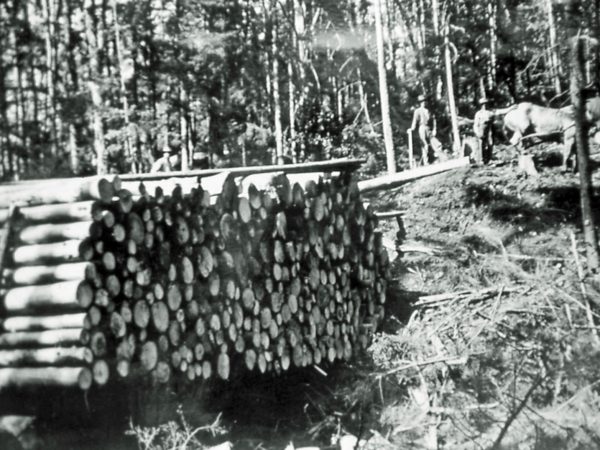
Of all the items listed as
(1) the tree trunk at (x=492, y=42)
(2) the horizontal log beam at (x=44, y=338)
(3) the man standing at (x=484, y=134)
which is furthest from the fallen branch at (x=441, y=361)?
(1) the tree trunk at (x=492, y=42)

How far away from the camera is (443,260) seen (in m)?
10.8

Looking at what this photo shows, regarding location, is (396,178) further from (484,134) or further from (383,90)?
(383,90)

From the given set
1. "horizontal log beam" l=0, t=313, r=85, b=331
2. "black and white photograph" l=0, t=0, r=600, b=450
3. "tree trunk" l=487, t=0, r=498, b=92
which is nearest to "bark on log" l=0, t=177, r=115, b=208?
"black and white photograph" l=0, t=0, r=600, b=450

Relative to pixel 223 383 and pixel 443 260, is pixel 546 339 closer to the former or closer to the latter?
pixel 223 383

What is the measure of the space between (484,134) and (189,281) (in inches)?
408

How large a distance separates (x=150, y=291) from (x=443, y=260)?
5.74m

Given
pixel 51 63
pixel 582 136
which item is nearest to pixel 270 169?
pixel 582 136

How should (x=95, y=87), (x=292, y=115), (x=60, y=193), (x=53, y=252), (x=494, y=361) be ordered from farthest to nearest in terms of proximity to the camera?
1. (x=95, y=87)
2. (x=292, y=115)
3. (x=494, y=361)
4. (x=60, y=193)
5. (x=53, y=252)

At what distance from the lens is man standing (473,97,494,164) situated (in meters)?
15.0

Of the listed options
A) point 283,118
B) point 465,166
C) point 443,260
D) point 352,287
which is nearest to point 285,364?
point 352,287

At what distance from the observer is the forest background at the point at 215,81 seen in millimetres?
20547

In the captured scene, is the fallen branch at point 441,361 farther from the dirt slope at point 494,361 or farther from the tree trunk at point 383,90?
the tree trunk at point 383,90

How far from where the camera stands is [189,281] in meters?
6.51

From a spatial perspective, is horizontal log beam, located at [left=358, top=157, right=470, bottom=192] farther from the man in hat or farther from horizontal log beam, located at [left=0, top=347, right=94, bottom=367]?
horizontal log beam, located at [left=0, top=347, right=94, bottom=367]
